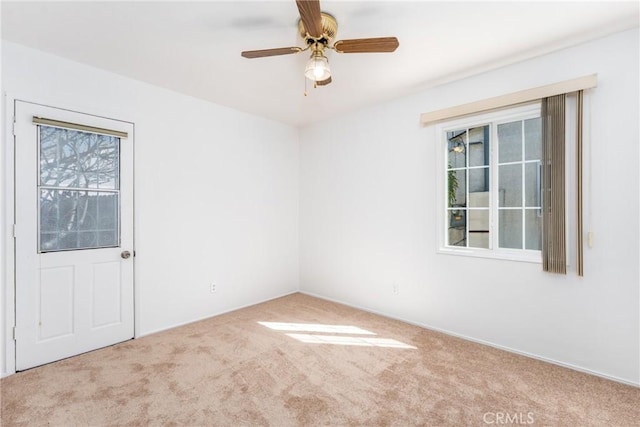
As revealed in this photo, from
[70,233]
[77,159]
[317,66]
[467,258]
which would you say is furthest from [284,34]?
[467,258]

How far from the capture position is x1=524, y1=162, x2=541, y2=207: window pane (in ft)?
8.56

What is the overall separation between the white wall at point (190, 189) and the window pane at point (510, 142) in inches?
111

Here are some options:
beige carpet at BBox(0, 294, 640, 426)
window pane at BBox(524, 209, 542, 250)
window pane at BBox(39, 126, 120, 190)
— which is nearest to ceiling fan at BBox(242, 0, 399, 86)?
window pane at BBox(39, 126, 120, 190)

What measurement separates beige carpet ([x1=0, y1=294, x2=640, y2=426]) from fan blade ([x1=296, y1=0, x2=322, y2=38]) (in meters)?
2.37

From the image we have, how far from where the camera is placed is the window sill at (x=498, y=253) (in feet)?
8.49

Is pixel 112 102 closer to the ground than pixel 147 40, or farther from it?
closer to the ground

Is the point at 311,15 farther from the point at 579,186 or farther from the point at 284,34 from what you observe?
the point at 579,186

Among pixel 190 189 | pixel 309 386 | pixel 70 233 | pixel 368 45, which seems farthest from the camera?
pixel 190 189

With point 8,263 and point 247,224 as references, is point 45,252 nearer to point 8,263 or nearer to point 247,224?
point 8,263

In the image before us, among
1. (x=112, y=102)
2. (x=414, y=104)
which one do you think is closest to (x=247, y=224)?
(x=112, y=102)

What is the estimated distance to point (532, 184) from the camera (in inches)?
104

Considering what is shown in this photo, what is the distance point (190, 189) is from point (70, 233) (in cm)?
117

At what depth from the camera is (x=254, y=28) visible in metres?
2.14

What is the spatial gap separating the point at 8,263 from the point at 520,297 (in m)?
4.29
